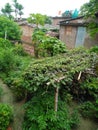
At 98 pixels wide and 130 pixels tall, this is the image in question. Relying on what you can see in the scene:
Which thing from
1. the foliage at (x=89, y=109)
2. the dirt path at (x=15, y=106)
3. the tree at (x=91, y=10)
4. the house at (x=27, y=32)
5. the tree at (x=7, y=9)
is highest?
the tree at (x=7, y=9)

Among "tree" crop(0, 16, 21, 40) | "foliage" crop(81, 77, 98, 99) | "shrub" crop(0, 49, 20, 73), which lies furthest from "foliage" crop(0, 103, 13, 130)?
"tree" crop(0, 16, 21, 40)

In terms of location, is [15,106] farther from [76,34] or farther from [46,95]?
[76,34]

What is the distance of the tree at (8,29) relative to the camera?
1655 centimetres

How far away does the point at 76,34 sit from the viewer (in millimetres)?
14859

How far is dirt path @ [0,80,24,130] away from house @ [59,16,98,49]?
31.2 feet

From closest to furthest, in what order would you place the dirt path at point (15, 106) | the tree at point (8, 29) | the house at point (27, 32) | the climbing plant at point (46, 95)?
the climbing plant at point (46, 95) < the dirt path at point (15, 106) < the tree at point (8, 29) < the house at point (27, 32)

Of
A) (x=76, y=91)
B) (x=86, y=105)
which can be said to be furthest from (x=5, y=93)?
(x=86, y=105)

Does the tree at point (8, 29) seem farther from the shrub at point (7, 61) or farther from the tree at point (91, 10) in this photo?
the tree at point (91, 10)

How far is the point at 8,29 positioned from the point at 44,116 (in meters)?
14.6

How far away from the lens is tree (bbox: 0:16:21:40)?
651 inches

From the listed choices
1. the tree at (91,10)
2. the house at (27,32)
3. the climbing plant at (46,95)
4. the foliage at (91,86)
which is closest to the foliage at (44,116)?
the climbing plant at (46,95)

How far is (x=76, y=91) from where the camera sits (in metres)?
6.63

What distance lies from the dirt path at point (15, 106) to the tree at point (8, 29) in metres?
10.1

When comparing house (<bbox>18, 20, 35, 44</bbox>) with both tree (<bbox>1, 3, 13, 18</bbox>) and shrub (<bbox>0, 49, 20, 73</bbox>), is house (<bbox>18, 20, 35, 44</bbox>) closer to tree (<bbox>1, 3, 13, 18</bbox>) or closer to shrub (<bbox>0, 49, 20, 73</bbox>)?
shrub (<bbox>0, 49, 20, 73</bbox>)
